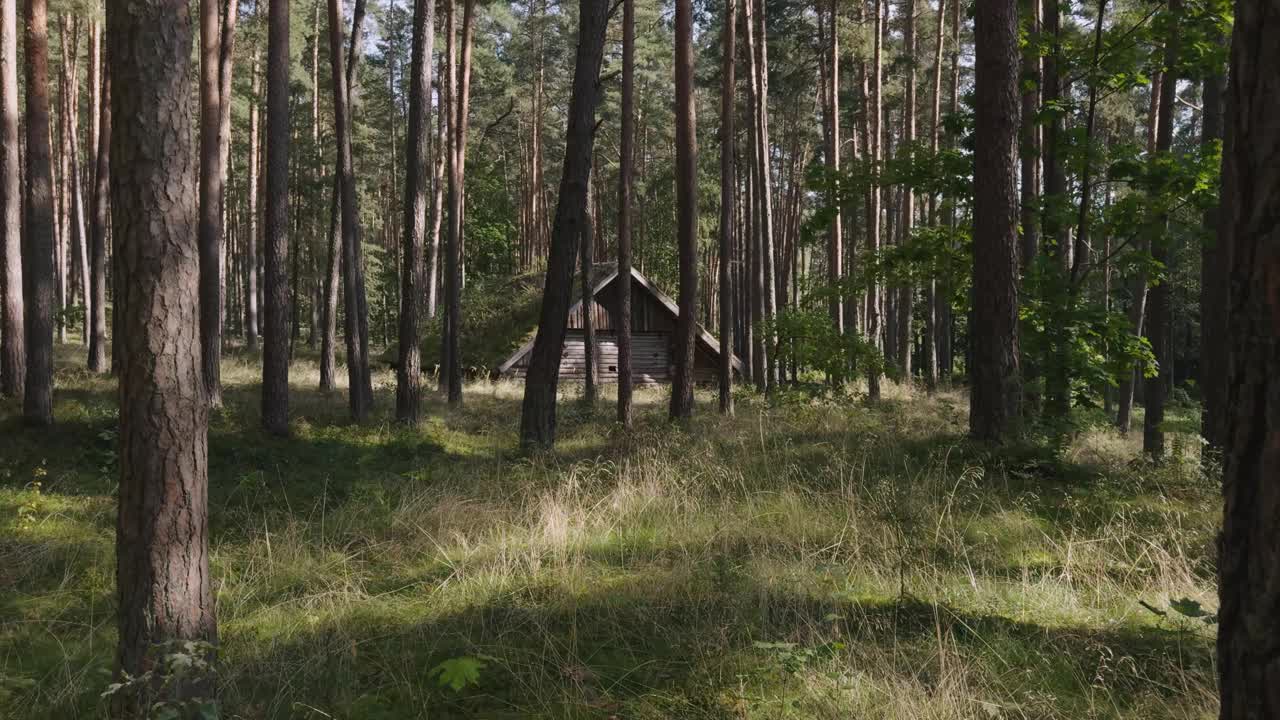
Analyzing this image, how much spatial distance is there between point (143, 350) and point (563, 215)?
6985 mm

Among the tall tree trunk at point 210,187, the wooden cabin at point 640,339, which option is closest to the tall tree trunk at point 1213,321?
the tall tree trunk at point 210,187

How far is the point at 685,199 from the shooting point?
559 inches

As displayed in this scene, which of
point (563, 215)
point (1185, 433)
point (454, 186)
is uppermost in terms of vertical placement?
point (454, 186)

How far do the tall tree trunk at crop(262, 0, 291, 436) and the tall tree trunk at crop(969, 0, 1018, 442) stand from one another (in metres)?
10.1

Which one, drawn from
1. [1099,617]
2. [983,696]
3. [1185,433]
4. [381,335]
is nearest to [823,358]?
[1185,433]

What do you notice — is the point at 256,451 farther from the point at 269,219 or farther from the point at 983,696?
the point at 983,696

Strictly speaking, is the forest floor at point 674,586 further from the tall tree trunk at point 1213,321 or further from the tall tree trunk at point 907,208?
the tall tree trunk at point 907,208

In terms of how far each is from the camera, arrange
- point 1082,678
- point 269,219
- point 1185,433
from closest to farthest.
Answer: point 1082,678 < point 269,219 < point 1185,433

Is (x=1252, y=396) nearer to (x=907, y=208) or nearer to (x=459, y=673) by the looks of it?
(x=459, y=673)

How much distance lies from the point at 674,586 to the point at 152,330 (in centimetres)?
329

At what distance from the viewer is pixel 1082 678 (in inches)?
151

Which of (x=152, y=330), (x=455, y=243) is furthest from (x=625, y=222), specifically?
(x=152, y=330)

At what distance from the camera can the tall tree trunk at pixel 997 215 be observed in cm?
839

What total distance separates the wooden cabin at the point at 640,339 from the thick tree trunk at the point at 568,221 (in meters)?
15.9
